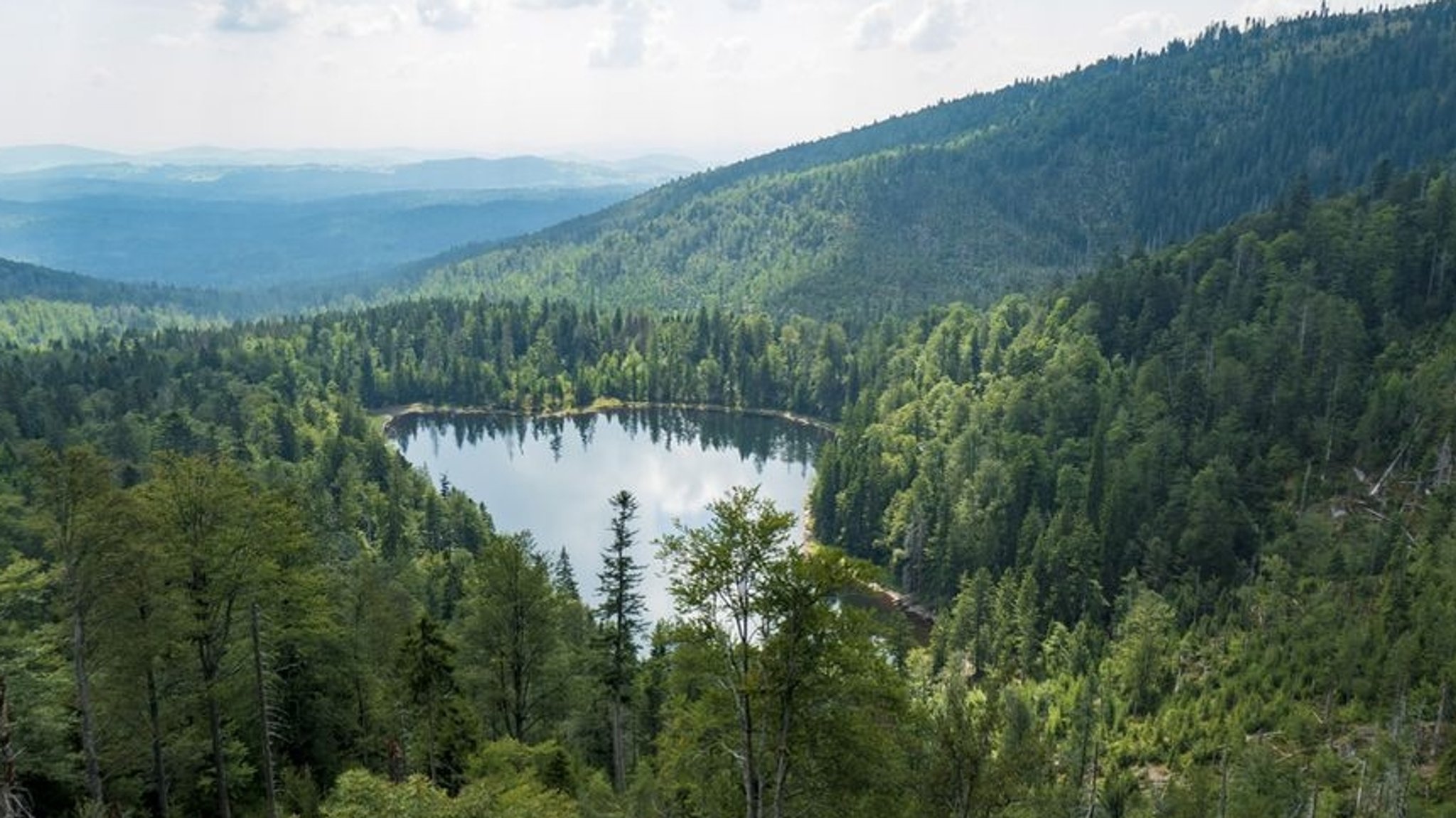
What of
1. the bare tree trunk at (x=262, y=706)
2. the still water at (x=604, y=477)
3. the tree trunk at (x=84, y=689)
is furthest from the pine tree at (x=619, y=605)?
the still water at (x=604, y=477)

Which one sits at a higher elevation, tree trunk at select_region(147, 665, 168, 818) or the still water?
tree trunk at select_region(147, 665, 168, 818)

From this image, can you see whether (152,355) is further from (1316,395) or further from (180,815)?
(1316,395)

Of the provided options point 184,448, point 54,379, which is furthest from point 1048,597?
point 54,379

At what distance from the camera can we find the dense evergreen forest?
25.3 m

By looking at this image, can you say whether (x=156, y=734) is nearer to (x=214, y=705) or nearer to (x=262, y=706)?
(x=214, y=705)

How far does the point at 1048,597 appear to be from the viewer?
305 ft

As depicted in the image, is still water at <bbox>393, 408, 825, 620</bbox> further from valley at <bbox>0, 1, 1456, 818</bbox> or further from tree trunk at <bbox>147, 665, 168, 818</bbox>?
tree trunk at <bbox>147, 665, 168, 818</bbox>

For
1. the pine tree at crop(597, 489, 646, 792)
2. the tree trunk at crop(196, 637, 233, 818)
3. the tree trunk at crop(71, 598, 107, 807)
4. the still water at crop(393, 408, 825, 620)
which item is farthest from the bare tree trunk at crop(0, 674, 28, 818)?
the still water at crop(393, 408, 825, 620)

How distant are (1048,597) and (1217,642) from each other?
689 inches

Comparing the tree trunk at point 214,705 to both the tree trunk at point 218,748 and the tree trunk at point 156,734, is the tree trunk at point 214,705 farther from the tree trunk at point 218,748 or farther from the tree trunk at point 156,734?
the tree trunk at point 156,734

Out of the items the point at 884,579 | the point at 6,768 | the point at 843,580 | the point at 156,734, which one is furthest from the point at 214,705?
the point at 884,579

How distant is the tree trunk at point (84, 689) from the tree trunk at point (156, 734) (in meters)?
2.15

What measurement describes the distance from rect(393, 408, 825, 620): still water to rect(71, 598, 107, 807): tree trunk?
82878 millimetres

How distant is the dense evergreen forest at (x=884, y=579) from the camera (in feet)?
82.9
